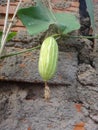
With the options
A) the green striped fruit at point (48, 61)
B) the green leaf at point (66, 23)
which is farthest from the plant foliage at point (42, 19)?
the green striped fruit at point (48, 61)

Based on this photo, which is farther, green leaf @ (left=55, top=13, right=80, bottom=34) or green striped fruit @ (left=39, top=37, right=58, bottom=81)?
green leaf @ (left=55, top=13, right=80, bottom=34)

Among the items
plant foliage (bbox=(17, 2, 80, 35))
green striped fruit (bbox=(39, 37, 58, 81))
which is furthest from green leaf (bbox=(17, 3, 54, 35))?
green striped fruit (bbox=(39, 37, 58, 81))

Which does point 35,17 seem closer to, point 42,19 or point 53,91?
point 42,19

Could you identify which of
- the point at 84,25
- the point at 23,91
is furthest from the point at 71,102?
the point at 84,25

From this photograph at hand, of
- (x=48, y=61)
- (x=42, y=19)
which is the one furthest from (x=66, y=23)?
(x=48, y=61)

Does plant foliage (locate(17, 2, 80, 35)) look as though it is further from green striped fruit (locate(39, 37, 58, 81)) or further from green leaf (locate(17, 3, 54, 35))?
green striped fruit (locate(39, 37, 58, 81))

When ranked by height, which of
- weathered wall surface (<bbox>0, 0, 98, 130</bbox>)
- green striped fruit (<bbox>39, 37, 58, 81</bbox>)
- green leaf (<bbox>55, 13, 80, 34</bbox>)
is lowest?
weathered wall surface (<bbox>0, 0, 98, 130</bbox>)

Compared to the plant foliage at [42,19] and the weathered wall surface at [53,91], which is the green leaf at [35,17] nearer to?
the plant foliage at [42,19]
